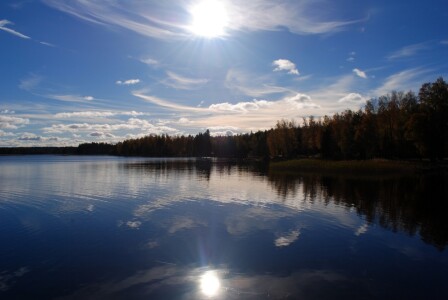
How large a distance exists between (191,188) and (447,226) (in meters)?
32.3

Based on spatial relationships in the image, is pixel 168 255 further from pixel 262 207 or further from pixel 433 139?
pixel 433 139

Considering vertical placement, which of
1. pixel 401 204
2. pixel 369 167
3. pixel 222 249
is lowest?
pixel 222 249

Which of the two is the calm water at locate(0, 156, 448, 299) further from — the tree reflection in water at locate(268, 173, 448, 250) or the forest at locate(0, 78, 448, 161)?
the forest at locate(0, 78, 448, 161)

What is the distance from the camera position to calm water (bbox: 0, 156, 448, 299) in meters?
15.1

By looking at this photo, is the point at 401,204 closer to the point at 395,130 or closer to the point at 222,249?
the point at 222,249

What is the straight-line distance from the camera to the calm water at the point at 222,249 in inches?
593

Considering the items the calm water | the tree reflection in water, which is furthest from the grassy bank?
the calm water

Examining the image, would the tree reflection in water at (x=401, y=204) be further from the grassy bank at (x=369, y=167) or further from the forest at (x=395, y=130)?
the forest at (x=395, y=130)

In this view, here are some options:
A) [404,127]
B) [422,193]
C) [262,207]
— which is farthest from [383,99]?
[262,207]

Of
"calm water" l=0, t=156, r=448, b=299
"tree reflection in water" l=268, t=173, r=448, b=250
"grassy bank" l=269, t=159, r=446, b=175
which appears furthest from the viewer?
"grassy bank" l=269, t=159, r=446, b=175

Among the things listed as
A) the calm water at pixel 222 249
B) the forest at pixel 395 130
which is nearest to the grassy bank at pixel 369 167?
the forest at pixel 395 130

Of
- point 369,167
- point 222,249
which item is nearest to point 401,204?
point 222,249

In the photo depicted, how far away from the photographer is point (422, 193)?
151 ft

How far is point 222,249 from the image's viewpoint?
20938 mm
